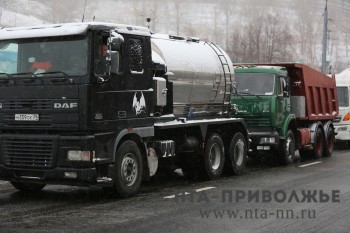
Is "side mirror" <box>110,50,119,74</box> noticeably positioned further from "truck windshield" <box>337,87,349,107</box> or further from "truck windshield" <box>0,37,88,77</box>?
"truck windshield" <box>337,87,349,107</box>

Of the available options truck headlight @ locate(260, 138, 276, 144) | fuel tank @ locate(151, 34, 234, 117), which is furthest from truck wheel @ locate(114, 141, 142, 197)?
truck headlight @ locate(260, 138, 276, 144)

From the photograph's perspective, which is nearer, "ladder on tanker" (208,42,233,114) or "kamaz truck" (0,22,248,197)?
"kamaz truck" (0,22,248,197)

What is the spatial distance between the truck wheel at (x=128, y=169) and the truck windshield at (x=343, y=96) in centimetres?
1359

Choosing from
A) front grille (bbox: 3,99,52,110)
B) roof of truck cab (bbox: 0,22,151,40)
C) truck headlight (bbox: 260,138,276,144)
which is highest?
roof of truck cab (bbox: 0,22,151,40)

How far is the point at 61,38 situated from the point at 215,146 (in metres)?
4.85

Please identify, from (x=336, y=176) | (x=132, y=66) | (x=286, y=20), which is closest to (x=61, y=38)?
(x=132, y=66)

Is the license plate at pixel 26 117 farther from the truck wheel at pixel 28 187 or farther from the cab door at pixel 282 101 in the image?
the cab door at pixel 282 101

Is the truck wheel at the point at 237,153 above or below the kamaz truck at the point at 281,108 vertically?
below

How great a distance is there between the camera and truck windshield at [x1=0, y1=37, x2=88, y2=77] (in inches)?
345

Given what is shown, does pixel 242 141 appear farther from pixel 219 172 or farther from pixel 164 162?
pixel 164 162

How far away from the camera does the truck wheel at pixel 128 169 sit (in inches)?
365

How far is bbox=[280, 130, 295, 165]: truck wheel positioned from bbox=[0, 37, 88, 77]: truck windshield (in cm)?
813

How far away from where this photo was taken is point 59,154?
8.79 m

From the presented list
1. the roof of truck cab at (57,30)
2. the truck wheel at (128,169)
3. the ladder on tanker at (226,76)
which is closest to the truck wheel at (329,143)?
the ladder on tanker at (226,76)
